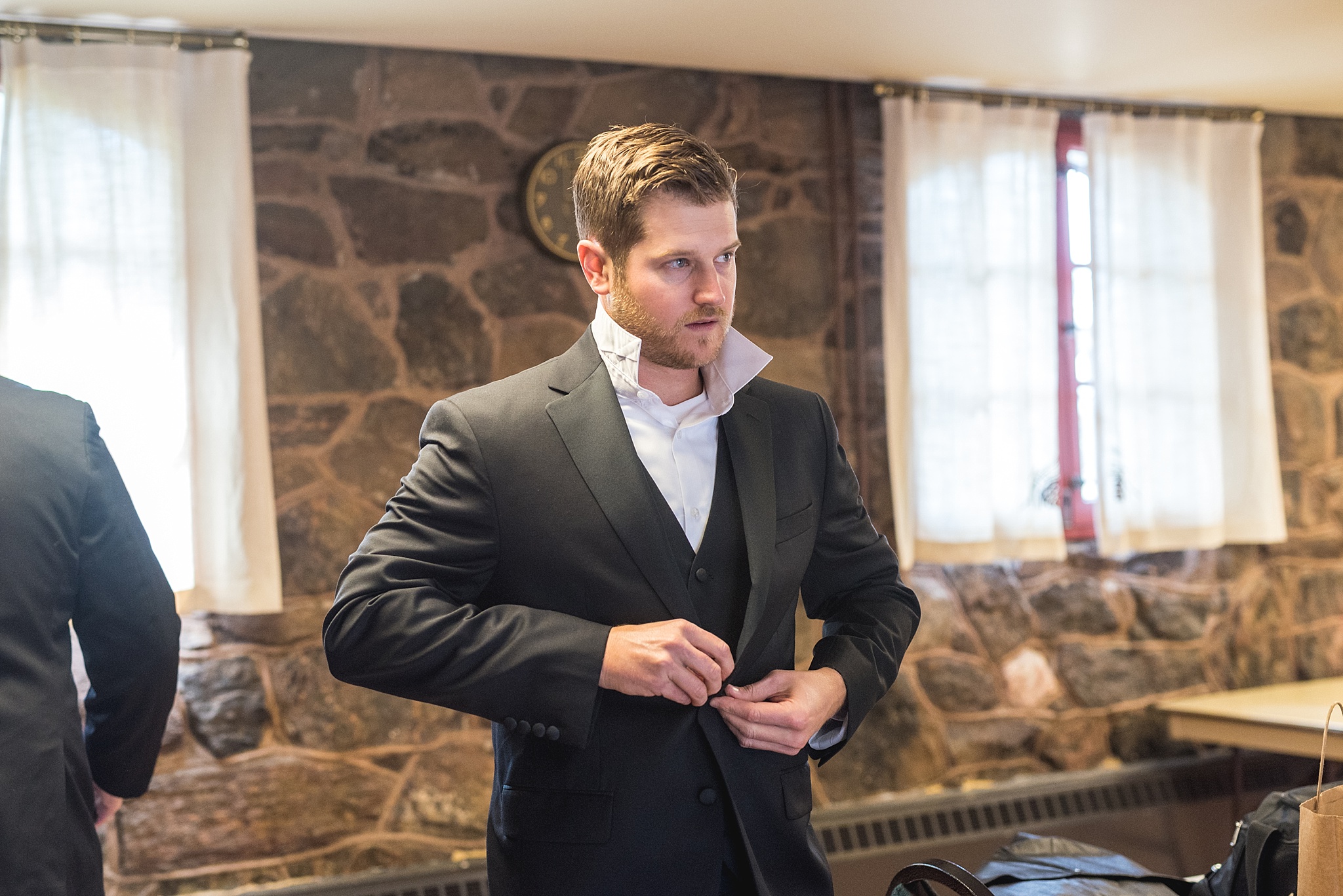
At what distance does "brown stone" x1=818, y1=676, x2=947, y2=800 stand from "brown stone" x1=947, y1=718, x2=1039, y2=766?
0.21 ft

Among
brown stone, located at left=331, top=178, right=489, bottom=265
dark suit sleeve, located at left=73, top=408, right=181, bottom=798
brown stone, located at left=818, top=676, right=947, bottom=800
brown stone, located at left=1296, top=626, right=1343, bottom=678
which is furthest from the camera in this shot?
brown stone, located at left=1296, top=626, right=1343, bottom=678

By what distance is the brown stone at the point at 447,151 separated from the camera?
333cm

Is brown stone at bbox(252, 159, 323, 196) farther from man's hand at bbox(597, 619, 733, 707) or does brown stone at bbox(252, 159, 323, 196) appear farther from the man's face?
man's hand at bbox(597, 619, 733, 707)

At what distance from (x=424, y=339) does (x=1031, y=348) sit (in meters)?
1.99

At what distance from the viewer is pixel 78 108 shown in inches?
117

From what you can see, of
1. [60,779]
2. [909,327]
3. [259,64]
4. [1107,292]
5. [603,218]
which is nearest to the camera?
[603,218]

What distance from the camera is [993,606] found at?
12.9ft

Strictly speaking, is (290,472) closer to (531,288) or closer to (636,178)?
(531,288)

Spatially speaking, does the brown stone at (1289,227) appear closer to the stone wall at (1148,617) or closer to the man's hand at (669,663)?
the stone wall at (1148,617)

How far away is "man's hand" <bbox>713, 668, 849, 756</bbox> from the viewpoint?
1297 mm

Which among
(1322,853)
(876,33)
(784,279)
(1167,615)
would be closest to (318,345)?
(784,279)

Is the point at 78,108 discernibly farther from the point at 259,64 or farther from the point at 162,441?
the point at 162,441

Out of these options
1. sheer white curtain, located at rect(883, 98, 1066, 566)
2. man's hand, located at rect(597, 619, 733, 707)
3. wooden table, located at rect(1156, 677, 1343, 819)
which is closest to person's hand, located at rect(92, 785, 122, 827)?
man's hand, located at rect(597, 619, 733, 707)

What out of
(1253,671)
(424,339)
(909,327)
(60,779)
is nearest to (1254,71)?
(909,327)
